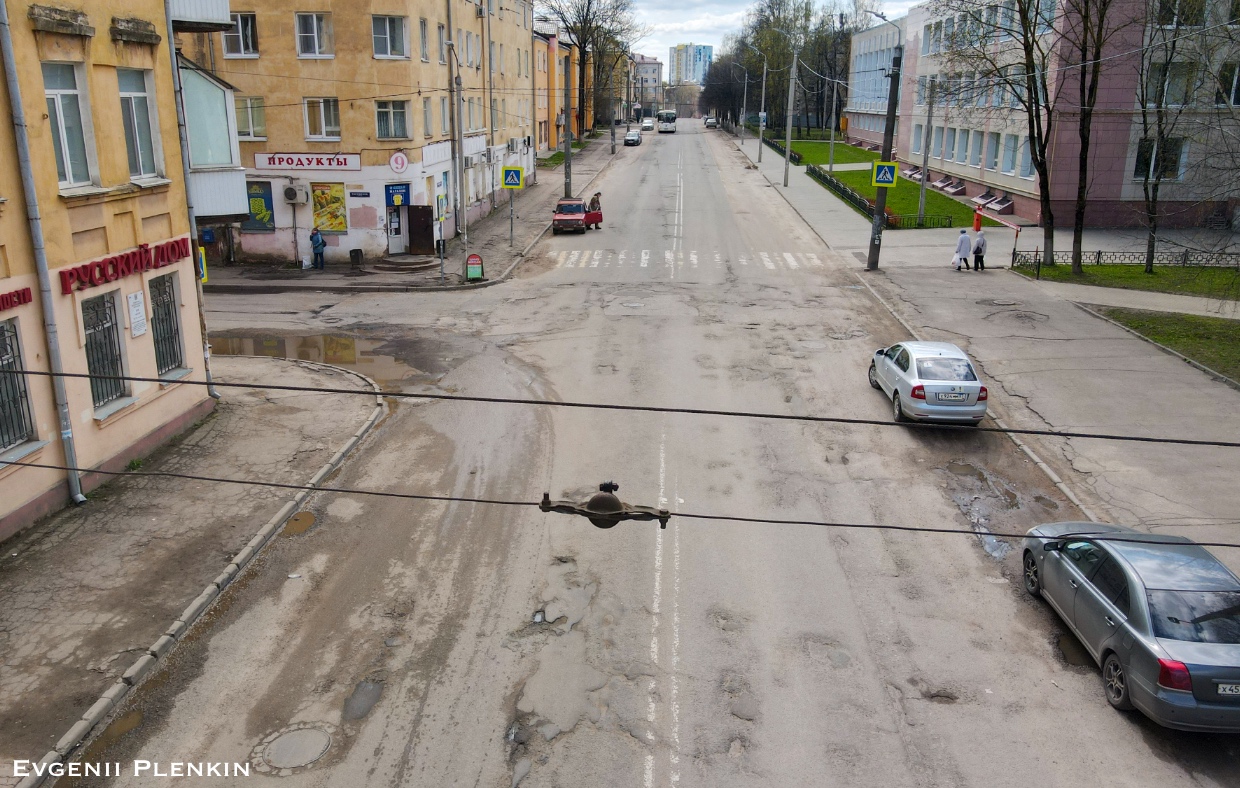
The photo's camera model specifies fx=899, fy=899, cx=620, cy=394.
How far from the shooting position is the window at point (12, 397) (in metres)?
11.9

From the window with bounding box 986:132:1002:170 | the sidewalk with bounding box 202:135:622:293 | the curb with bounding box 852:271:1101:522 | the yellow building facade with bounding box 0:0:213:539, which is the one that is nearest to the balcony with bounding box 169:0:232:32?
the yellow building facade with bounding box 0:0:213:539

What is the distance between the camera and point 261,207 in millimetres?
31219

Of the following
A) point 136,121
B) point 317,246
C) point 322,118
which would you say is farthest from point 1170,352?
point 322,118

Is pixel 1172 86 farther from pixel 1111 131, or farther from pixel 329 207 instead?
pixel 329 207

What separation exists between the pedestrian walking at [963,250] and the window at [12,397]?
26978 mm

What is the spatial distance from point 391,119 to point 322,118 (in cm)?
231

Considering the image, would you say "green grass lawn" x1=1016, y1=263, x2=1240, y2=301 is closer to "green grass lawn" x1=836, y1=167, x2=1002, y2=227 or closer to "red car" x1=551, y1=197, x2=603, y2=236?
"green grass lawn" x1=836, y1=167, x2=1002, y2=227

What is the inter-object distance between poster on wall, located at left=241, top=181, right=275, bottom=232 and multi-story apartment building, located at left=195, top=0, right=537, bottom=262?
0.04 m

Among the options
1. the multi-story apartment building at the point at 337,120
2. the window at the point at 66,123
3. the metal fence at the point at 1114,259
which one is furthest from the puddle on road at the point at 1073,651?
the multi-story apartment building at the point at 337,120

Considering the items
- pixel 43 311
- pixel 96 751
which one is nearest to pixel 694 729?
pixel 96 751

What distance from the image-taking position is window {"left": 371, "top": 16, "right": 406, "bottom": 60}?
30359 mm

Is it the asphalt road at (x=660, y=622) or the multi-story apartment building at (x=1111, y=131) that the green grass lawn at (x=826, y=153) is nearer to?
the multi-story apartment building at (x=1111, y=131)

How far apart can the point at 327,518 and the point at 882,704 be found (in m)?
8.06

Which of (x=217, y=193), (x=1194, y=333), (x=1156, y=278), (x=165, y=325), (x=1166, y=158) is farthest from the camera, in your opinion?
(x=1166, y=158)
